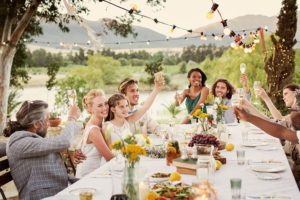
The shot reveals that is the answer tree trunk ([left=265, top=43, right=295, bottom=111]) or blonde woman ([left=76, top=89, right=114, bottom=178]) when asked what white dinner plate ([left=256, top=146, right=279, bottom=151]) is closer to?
blonde woman ([left=76, top=89, right=114, bottom=178])

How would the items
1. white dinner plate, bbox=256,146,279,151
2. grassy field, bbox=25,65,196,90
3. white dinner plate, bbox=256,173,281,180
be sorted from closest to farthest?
white dinner plate, bbox=256,173,281,180
white dinner plate, bbox=256,146,279,151
grassy field, bbox=25,65,196,90

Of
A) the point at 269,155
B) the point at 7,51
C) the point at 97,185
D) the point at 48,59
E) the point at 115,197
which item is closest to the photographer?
the point at 115,197

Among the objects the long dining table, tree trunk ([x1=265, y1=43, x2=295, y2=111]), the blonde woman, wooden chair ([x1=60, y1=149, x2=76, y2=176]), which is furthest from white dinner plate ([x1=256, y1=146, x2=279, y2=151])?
tree trunk ([x1=265, y1=43, x2=295, y2=111])

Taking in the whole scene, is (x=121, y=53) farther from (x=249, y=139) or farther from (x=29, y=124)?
(x=29, y=124)

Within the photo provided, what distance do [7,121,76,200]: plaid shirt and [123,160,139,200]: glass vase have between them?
2.72ft

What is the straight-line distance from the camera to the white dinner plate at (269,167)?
2450 mm

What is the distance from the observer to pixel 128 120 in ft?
13.0

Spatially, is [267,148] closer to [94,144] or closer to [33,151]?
[94,144]

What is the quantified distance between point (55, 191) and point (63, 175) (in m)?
0.11

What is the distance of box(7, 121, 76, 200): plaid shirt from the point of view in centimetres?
240

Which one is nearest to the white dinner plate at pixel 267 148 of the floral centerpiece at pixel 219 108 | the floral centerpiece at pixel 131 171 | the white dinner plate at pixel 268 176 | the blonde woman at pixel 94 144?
the floral centerpiece at pixel 219 108

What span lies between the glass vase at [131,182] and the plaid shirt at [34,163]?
32.7 inches

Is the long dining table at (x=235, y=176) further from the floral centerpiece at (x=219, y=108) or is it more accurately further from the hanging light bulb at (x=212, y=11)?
the hanging light bulb at (x=212, y=11)

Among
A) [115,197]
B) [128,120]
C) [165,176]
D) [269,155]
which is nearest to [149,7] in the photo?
[128,120]
